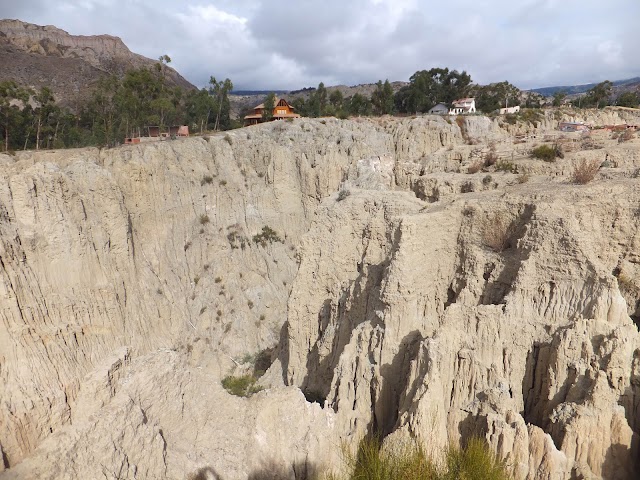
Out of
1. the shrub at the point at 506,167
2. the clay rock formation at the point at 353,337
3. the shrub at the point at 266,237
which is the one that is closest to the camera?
the clay rock formation at the point at 353,337

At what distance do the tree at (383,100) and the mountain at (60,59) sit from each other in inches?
1834

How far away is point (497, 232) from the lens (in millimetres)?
14422

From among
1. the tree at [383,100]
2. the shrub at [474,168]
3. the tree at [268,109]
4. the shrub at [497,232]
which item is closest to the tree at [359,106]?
the tree at [383,100]

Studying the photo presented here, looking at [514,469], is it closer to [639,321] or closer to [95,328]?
[639,321]

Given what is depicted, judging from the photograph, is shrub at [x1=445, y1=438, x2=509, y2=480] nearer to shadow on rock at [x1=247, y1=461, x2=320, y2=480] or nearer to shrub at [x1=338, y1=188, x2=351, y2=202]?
shadow on rock at [x1=247, y1=461, x2=320, y2=480]

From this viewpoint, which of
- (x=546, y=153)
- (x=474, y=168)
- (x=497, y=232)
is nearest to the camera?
(x=497, y=232)

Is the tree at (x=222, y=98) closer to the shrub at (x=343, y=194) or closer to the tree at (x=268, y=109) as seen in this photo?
the tree at (x=268, y=109)

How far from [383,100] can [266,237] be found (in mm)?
33235

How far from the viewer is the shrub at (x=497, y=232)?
1432 centimetres

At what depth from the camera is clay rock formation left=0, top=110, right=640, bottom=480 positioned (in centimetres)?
998

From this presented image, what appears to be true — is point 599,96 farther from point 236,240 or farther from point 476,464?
point 476,464

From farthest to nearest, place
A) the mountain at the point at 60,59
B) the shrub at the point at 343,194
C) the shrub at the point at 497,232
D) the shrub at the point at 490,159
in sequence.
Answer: the mountain at the point at 60,59, the shrub at the point at 490,159, the shrub at the point at 343,194, the shrub at the point at 497,232

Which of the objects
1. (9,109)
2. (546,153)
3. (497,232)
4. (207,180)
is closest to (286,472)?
(497,232)

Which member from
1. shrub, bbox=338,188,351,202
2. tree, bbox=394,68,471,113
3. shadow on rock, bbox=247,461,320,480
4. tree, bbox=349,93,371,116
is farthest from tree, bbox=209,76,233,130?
shadow on rock, bbox=247,461,320,480
